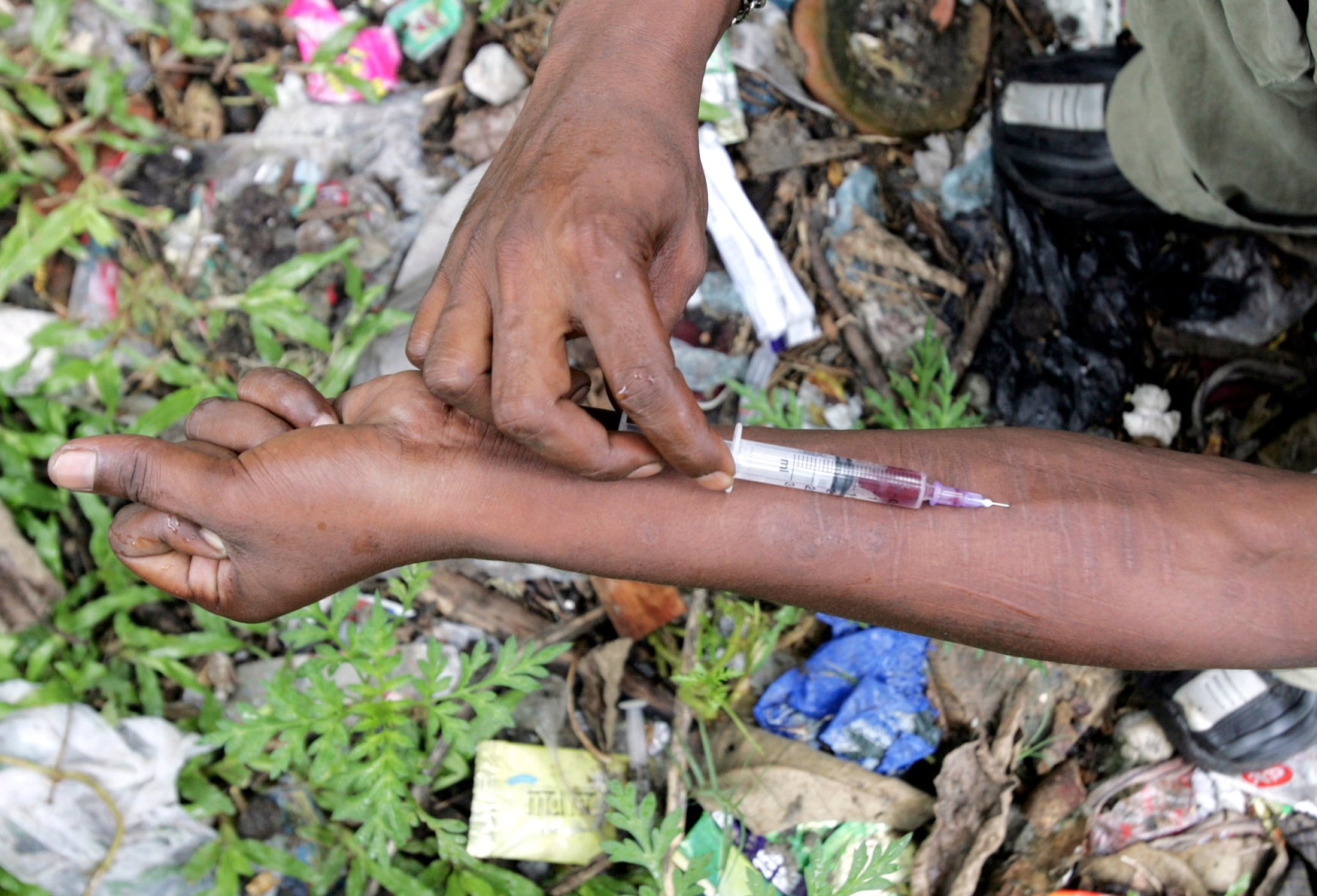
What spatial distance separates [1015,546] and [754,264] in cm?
149

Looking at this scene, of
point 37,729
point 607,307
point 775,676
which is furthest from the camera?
point 775,676

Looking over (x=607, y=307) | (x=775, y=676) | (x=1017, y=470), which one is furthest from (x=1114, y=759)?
(x=607, y=307)

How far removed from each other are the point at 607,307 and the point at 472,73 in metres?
2.11

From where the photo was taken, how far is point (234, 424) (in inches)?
62.0

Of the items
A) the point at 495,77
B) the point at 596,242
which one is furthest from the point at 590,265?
the point at 495,77

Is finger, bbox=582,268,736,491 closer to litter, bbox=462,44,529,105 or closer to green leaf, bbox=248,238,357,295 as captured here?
green leaf, bbox=248,238,357,295

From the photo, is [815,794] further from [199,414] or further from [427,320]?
[199,414]

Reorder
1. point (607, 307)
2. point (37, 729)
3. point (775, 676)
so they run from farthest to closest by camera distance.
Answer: point (775, 676) → point (37, 729) → point (607, 307)

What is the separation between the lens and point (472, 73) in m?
2.99

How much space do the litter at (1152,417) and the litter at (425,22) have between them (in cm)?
263

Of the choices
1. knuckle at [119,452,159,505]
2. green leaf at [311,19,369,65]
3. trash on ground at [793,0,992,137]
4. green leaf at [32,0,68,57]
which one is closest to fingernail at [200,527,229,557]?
knuckle at [119,452,159,505]

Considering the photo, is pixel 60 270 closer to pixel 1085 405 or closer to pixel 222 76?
pixel 222 76

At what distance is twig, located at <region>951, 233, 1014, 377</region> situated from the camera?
2.78 meters

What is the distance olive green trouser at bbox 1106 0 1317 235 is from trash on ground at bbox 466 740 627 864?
6.97 ft
